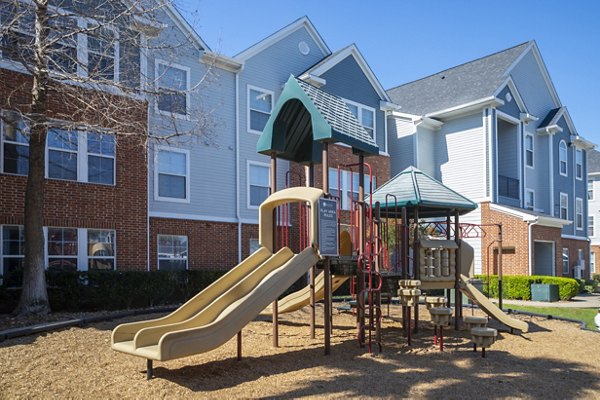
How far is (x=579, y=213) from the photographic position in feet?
107

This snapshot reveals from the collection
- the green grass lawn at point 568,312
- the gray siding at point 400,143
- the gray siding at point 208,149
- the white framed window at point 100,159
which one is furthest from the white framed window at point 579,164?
the white framed window at point 100,159

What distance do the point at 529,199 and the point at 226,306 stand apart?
81.3 ft

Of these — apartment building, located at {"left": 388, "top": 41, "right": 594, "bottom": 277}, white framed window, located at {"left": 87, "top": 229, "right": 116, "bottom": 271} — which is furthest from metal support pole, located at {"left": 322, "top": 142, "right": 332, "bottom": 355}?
apartment building, located at {"left": 388, "top": 41, "right": 594, "bottom": 277}

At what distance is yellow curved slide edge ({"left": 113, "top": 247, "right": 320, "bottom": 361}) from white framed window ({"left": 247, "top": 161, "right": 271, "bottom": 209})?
36.5ft

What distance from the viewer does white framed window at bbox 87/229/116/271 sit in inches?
587

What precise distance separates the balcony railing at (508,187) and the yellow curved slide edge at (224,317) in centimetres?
2026

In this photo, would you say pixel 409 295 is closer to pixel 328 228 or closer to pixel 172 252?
pixel 328 228

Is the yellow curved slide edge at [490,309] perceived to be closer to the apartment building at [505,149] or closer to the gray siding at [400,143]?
the apartment building at [505,149]

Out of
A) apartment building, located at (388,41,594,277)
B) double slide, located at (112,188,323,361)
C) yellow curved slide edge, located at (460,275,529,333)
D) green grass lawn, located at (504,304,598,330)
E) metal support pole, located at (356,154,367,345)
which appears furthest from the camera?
apartment building, located at (388,41,594,277)

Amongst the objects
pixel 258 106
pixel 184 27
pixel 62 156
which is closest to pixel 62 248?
pixel 62 156

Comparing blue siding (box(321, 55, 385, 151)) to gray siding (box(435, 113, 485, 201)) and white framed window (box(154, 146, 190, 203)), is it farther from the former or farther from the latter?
white framed window (box(154, 146, 190, 203))

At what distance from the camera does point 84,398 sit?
598 cm

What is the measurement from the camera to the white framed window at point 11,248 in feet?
44.1

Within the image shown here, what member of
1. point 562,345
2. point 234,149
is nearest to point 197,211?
point 234,149
